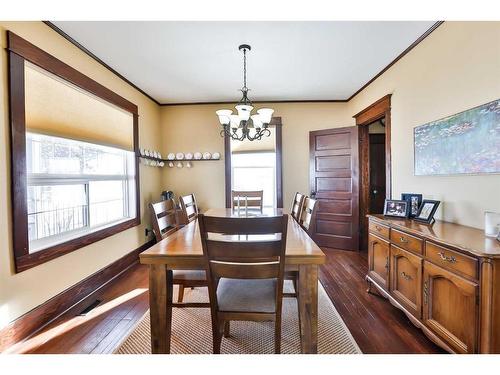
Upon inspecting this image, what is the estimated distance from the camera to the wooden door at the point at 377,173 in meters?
4.54

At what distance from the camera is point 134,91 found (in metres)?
3.49

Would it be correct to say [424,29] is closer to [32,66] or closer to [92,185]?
[32,66]

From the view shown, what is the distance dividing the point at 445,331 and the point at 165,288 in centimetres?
175

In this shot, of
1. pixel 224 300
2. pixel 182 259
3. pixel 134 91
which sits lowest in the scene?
pixel 224 300

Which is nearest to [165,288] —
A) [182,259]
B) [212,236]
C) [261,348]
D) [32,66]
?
[182,259]

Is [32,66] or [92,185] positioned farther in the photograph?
[92,185]

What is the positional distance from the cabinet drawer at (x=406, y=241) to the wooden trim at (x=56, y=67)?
3.23 m

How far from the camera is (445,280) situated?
4.97 feet

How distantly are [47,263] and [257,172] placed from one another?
415 cm

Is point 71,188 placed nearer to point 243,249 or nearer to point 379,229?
point 243,249

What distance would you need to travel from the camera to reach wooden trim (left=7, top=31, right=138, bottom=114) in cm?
179

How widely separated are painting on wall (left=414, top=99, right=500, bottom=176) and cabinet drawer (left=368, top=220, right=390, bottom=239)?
0.67 m

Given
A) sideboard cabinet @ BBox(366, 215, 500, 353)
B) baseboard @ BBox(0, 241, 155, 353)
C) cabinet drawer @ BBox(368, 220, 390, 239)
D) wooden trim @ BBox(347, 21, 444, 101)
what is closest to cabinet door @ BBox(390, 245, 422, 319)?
sideboard cabinet @ BBox(366, 215, 500, 353)
